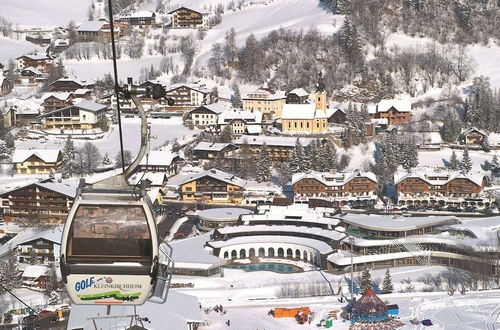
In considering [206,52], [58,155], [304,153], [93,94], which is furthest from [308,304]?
[206,52]

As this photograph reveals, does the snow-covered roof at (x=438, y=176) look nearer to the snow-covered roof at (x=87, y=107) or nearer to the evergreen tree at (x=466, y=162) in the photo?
the evergreen tree at (x=466, y=162)

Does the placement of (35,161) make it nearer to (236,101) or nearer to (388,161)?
(236,101)

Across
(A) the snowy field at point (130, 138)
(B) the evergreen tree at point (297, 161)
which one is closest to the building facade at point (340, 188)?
(B) the evergreen tree at point (297, 161)

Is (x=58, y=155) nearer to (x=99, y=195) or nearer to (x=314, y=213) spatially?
(x=314, y=213)

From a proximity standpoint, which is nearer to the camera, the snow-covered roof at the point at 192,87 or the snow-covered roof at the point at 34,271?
the snow-covered roof at the point at 34,271

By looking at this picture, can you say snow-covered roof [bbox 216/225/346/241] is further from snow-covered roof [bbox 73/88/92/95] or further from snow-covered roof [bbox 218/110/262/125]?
snow-covered roof [bbox 73/88/92/95]

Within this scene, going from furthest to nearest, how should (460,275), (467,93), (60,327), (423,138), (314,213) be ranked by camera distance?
(467,93)
(423,138)
(314,213)
(460,275)
(60,327)

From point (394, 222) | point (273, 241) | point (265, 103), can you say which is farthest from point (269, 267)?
point (265, 103)
